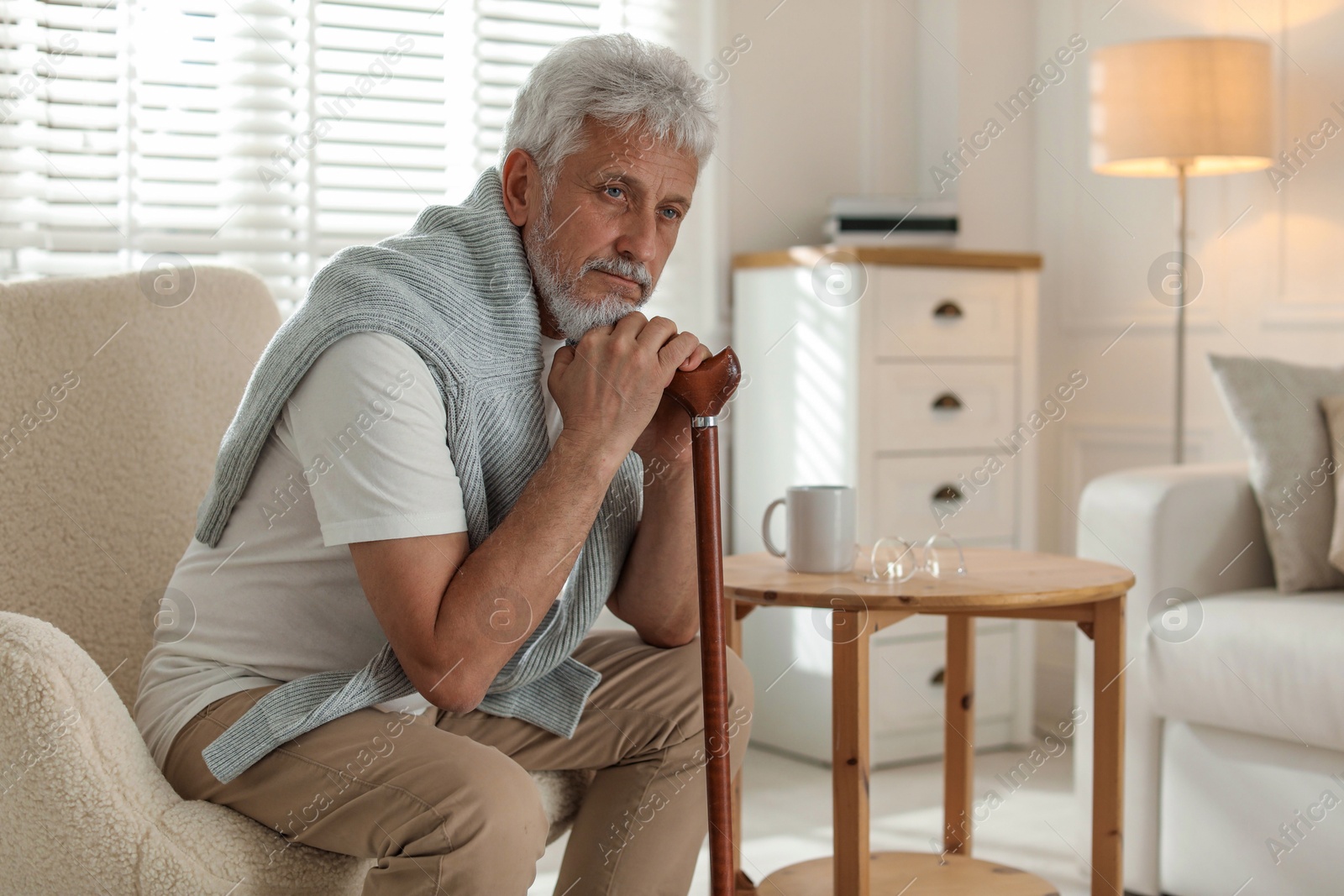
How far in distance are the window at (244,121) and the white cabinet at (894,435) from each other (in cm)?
76

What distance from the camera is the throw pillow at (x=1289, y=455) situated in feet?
6.72

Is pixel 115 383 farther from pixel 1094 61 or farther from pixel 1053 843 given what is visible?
pixel 1094 61

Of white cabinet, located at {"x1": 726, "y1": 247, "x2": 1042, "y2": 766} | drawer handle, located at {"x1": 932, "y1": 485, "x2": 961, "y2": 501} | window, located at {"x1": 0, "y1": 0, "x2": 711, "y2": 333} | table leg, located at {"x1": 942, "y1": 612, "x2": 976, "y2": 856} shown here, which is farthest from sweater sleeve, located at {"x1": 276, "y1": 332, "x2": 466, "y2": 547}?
drawer handle, located at {"x1": 932, "y1": 485, "x2": 961, "y2": 501}

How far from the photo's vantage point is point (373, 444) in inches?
44.0

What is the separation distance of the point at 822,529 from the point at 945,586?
18cm

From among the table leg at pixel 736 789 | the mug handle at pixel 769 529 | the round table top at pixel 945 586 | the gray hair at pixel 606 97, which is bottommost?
the table leg at pixel 736 789

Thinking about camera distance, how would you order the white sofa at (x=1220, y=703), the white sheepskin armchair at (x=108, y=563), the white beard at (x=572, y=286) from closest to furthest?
the white sheepskin armchair at (x=108, y=563) < the white beard at (x=572, y=286) < the white sofa at (x=1220, y=703)

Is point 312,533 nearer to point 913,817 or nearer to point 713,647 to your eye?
point 713,647

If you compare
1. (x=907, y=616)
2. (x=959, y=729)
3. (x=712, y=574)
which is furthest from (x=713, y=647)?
(x=959, y=729)

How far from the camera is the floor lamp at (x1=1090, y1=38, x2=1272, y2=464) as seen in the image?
254 centimetres

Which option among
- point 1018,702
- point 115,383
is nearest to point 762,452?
point 1018,702

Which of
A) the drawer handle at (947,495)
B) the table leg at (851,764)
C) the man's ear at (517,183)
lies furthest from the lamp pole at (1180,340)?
the man's ear at (517,183)

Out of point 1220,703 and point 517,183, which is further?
point 1220,703

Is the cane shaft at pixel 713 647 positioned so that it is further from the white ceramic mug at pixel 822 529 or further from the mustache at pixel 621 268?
the white ceramic mug at pixel 822 529
